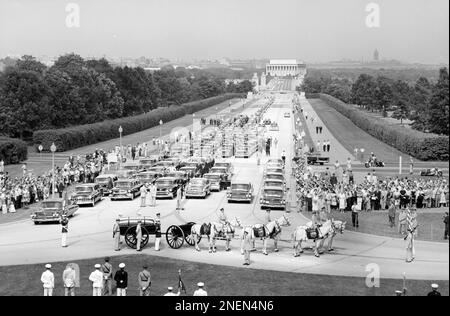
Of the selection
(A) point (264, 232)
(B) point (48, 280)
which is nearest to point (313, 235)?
(A) point (264, 232)

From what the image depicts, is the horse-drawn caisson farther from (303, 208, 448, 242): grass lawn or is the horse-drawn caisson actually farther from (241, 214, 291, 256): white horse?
(303, 208, 448, 242): grass lawn

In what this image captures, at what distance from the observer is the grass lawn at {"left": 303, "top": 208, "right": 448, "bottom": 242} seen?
31319 millimetres

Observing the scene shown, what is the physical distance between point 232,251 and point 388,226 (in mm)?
9389

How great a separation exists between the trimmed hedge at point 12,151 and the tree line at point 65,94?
1533 centimetres

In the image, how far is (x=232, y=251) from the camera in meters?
28.4

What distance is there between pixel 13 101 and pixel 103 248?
56.3 meters

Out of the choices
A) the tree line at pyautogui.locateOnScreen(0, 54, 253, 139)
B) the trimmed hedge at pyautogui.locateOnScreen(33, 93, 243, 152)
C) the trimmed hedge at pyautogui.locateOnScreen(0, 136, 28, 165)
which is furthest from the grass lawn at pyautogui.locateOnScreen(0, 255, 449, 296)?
the tree line at pyautogui.locateOnScreen(0, 54, 253, 139)

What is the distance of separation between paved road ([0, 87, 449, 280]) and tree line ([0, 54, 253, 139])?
45773 millimetres

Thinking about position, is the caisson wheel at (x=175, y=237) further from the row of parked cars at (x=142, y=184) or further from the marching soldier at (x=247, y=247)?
the row of parked cars at (x=142, y=184)

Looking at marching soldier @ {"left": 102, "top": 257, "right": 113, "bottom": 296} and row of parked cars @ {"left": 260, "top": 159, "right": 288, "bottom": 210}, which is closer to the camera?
marching soldier @ {"left": 102, "top": 257, "right": 113, "bottom": 296}

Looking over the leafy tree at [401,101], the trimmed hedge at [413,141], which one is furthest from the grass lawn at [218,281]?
the leafy tree at [401,101]

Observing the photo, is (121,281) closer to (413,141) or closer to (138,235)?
(138,235)

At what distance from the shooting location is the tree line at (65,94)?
81500 mm

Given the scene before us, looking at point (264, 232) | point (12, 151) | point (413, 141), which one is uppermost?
point (413, 141)
